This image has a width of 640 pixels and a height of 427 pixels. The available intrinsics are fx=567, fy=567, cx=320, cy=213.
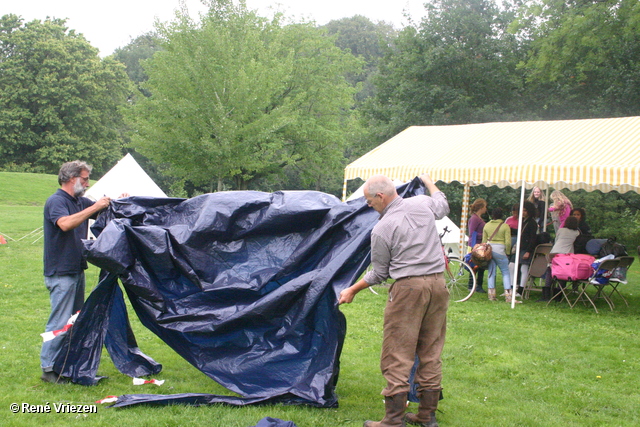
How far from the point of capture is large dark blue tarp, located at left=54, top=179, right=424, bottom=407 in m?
4.33

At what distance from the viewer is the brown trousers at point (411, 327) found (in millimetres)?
3797

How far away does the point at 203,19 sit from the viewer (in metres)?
22.5

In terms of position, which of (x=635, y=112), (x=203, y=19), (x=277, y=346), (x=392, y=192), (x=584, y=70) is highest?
(x=203, y=19)

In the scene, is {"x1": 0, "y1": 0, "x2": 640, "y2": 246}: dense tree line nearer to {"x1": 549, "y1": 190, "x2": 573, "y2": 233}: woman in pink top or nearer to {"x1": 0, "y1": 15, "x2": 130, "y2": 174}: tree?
{"x1": 0, "y1": 15, "x2": 130, "y2": 174}: tree

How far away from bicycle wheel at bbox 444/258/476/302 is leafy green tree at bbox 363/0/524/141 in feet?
57.5

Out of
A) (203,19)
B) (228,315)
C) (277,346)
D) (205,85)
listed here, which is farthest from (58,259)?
(203,19)

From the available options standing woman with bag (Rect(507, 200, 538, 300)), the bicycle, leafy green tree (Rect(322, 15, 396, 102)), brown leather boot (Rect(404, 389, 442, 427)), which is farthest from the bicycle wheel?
leafy green tree (Rect(322, 15, 396, 102))

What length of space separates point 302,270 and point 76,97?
1815 inches

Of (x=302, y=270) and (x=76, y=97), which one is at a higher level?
(x=76, y=97)

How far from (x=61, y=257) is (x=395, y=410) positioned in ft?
9.67

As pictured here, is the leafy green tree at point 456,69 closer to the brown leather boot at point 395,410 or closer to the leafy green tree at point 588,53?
the leafy green tree at point 588,53

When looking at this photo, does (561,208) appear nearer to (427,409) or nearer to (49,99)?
(427,409)

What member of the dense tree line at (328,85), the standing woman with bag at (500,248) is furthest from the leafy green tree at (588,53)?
the standing woman with bag at (500,248)

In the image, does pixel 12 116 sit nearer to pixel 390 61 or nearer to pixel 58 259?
pixel 390 61
